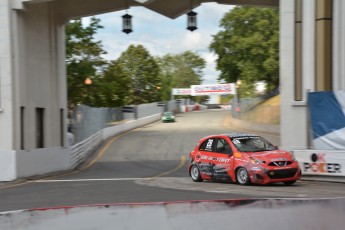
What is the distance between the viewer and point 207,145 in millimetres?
16547

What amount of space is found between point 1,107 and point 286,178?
418 inches

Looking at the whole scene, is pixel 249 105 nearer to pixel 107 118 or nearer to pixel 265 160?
pixel 107 118

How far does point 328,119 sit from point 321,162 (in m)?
1.40

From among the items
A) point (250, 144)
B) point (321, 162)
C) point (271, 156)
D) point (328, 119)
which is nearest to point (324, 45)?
point (328, 119)

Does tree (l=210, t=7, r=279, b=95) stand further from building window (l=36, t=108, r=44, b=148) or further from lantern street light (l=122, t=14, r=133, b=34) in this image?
building window (l=36, t=108, r=44, b=148)

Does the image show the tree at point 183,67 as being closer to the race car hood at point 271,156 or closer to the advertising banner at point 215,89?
the advertising banner at point 215,89

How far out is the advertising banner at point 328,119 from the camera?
52.7ft

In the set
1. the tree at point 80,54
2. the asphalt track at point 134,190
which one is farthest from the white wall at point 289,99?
the tree at point 80,54

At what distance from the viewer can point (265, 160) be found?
563 inches

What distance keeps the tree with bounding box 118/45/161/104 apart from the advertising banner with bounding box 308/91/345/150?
240 ft

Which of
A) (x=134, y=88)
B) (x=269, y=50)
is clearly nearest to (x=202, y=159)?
(x=269, y=50)

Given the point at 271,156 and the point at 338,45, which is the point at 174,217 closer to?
the point at 271,156

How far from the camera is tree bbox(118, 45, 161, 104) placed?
297 ft

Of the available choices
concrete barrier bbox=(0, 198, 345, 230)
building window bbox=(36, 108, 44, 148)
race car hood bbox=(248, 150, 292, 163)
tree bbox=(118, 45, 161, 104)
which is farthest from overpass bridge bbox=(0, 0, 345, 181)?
tree bbox=(118, 45, 161, 104)
